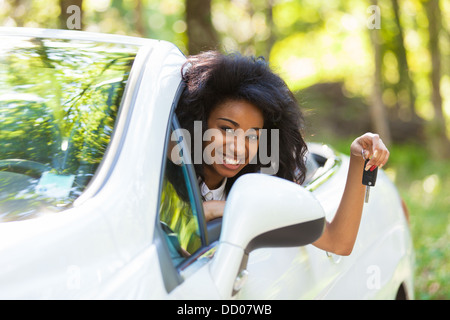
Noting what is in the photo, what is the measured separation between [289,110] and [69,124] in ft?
3.22

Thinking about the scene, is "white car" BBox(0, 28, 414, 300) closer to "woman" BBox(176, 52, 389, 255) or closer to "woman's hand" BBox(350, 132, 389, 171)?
"woman" BBox(176, 52, 389, 255)

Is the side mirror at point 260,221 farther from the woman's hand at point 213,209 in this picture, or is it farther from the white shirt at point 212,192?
the white shirt at point 212,192

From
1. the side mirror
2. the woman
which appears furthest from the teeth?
the side mirror

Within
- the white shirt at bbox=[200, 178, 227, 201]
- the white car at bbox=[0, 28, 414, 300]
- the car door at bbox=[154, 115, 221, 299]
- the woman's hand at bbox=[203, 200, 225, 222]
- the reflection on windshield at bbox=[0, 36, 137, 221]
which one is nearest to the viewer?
the white car at bbox=[0, 28, 414, 300]

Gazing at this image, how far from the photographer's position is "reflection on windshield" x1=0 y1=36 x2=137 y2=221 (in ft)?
4.95

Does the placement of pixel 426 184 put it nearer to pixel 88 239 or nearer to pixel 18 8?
pixel 18 8

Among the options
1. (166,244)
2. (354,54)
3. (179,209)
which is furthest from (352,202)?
(354,54)

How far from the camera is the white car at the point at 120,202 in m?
1.24

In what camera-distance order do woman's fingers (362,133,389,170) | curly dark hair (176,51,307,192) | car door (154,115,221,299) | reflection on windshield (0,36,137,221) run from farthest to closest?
curly dark hair (176,51,307,192) → woman's fingers (362,133,389,170) → reflection on windshield (0,36,137,221) → car door (154,115,221,299)

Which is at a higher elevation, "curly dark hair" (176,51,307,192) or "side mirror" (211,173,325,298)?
"curly dark hair" (176,51,307,192)

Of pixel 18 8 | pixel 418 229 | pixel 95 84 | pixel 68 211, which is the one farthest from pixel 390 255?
pixel 18 8

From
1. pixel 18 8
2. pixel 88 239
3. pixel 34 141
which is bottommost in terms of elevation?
pixel 88 239

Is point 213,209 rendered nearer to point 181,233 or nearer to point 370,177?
point 181,233

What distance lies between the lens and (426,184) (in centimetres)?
1033
